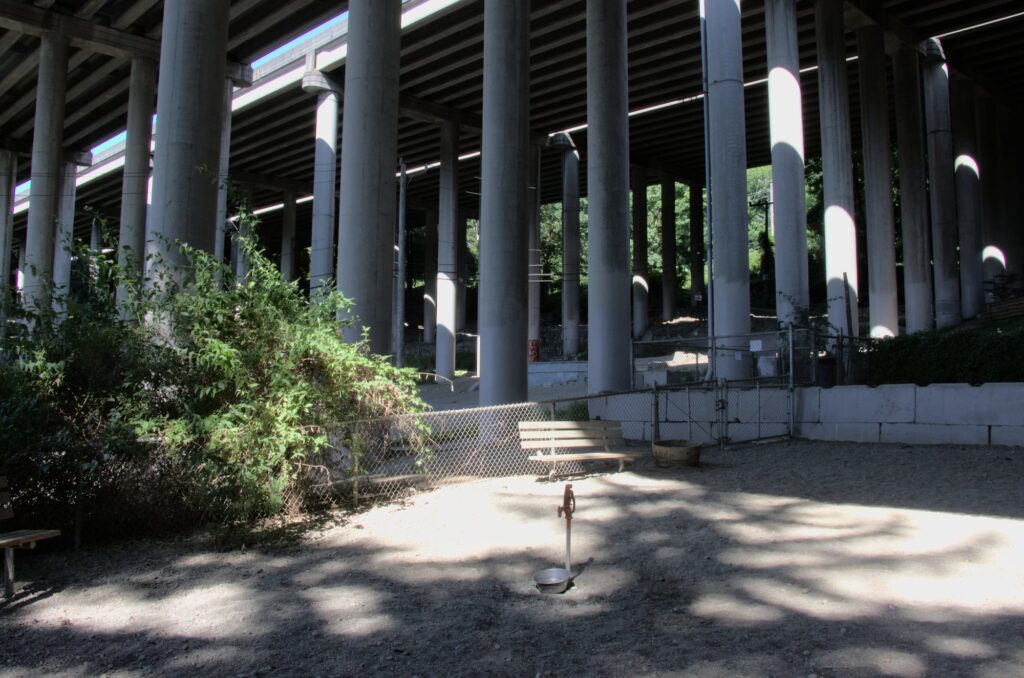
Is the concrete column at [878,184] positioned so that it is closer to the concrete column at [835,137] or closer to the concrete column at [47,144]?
the concrete column at [835,137]

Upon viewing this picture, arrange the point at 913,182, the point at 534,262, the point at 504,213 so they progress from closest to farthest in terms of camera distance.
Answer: the point at 504,213, the point at 913,182, the point at 534,262

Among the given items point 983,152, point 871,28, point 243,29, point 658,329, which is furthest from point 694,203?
point 243,29

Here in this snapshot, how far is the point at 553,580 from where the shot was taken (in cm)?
539

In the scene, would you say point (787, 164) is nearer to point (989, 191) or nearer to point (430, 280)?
point (989, 191)

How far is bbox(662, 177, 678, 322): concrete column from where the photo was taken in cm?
4703

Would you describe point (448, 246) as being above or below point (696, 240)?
below

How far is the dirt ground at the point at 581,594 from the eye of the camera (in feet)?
13.9

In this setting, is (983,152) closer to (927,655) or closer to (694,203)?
(694,203)

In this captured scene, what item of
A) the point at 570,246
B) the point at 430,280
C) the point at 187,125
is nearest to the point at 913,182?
the point at 570,246

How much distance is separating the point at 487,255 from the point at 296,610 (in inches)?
412

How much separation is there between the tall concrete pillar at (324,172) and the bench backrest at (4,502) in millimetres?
22051

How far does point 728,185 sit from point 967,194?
19336mm

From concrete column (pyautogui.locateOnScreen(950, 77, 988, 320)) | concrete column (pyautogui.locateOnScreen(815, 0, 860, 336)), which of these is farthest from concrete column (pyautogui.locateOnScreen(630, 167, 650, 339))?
concrete column (pyautogui.locateOnScreen(815, 0, 860, 336))

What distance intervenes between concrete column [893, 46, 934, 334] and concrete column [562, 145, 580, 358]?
1622 centimetres
